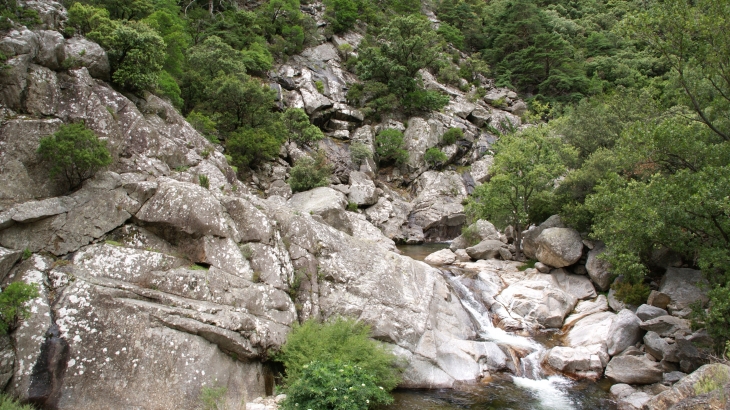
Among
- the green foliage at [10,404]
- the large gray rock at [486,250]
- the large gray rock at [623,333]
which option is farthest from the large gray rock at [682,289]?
the green foliage at [10,404]

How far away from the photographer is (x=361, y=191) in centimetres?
3806

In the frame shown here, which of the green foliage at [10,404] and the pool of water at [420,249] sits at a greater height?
the green foliage at [10,404]

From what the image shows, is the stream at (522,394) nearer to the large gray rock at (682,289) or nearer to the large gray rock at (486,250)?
the large gray rock at (682,289)

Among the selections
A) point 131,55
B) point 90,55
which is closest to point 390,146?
point 131,55

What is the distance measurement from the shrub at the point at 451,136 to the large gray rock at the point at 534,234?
89.7 feet

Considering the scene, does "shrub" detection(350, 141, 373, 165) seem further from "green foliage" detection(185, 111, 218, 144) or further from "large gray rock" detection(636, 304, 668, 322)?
"large gray rock" detection(636, 304, 668, 322)

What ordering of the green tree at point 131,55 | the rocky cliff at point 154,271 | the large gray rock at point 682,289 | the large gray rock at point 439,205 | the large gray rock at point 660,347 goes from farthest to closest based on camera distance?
the large gray rock at point 439,205
the green tree at point 131,55
the large gray rock at point 682,289
the large gray rock at point 660,347
the rocky cliff at point 154,271

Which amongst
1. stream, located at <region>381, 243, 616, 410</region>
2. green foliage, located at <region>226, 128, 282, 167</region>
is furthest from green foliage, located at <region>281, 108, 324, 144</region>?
stream, located at <region>381, 243, 616, 410</region>

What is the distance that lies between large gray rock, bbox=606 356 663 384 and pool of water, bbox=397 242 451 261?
16.3 metres

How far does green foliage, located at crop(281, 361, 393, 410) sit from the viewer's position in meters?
9.66

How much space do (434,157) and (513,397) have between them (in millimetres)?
37854

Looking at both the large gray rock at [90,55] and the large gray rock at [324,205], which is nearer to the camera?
the large gray rock at [90,55]

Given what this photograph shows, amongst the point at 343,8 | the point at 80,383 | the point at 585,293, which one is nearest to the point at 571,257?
the point at 585,293

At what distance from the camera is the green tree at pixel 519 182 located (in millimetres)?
25391
